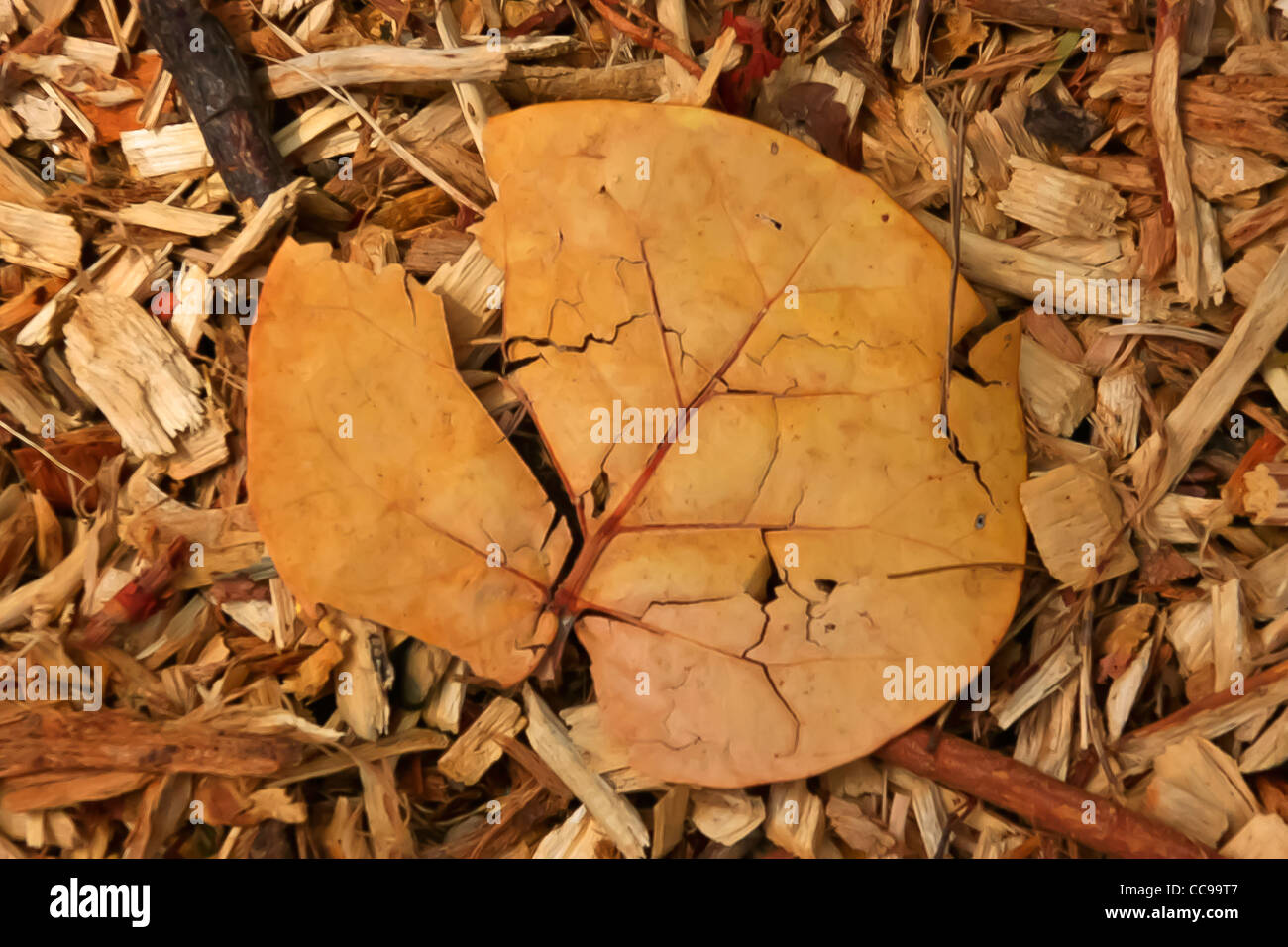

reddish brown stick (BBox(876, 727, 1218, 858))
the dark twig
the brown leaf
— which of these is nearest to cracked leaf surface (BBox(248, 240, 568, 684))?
the brown leaf

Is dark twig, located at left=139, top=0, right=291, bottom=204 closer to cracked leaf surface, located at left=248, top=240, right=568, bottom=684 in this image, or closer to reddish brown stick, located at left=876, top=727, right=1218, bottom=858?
cracked leaf surface, located at left=248, top=240, right=568, bottom=684

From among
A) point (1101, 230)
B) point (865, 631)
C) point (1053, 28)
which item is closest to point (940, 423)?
point (865, 631)

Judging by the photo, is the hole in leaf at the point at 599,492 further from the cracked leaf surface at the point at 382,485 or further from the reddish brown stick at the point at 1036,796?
the reddish brown stick at the point at 1036,796

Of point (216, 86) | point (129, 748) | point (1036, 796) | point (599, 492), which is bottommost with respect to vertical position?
point (1036, 796)

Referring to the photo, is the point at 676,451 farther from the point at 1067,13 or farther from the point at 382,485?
the point at 1067,13


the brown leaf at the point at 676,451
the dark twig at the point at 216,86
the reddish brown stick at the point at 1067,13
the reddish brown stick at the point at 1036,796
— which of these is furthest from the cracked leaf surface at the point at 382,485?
the reddish brown stick at the point at 1067,13

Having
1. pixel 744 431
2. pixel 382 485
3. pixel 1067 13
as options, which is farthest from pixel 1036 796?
pixel 1067 13
